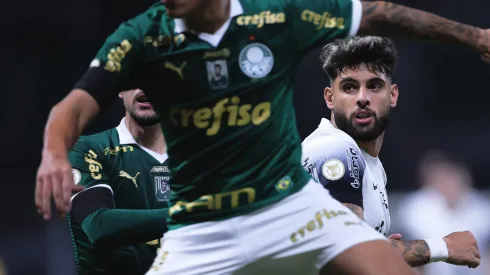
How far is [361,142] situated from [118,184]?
1485 mm

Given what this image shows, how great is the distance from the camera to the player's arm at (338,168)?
5539 mm

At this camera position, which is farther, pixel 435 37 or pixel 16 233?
pixel 16 233

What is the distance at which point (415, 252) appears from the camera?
5.74m

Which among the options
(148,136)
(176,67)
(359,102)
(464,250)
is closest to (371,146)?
(359,102)

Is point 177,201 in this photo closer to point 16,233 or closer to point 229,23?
point 229,23

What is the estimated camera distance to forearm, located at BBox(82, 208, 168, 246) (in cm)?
582

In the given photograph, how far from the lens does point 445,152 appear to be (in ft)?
45.8

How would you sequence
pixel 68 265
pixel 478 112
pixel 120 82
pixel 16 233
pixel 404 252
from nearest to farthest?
pixel 120 82
pixel 404 252
pixel 68 265
pixel 16 233
pixel 478 112

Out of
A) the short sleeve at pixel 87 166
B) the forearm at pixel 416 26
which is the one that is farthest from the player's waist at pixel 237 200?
the short sleeve at pixel 87 166

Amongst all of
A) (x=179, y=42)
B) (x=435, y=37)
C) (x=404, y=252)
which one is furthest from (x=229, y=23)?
(x=404, y=252)

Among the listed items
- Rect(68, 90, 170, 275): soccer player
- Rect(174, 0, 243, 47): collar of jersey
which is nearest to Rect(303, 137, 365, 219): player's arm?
Rect(68, 90, 170, 275): soccer player

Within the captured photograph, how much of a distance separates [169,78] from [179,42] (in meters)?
0.17

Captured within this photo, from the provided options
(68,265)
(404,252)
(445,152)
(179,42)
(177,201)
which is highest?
(179,42)

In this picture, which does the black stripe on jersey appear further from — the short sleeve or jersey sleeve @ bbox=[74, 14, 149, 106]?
jersey sleeve @ bbox=[74, 14, 149, 106]
